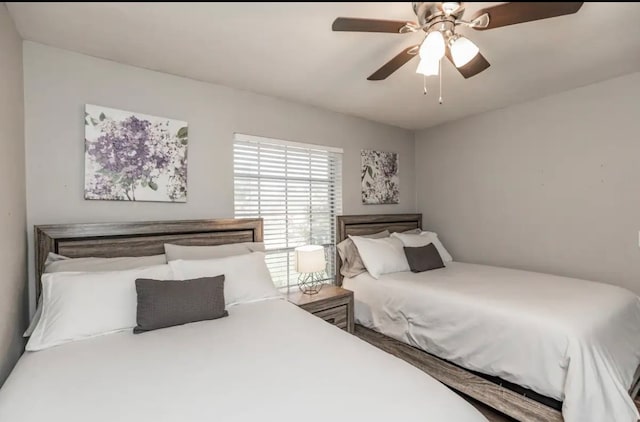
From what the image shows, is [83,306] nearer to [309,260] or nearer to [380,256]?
[309,260]

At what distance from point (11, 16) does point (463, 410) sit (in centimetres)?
266

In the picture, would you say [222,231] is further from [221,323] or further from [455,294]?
[455,294]

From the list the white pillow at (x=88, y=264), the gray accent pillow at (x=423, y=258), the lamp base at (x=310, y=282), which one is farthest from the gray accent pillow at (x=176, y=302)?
the gray accent pillow at (x=423, y=258)

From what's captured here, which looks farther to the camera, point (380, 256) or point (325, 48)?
point (380, 256)

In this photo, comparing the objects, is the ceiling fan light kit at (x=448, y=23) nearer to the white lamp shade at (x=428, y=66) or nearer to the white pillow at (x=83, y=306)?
the white lamp shade at (x=428, y=66)

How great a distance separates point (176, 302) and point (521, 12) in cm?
207

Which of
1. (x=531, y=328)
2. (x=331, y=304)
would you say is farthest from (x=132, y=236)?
(x=531, y=328)

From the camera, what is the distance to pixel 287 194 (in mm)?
2947

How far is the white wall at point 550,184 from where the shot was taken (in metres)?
2.46

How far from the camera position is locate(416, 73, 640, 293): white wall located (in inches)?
96.9

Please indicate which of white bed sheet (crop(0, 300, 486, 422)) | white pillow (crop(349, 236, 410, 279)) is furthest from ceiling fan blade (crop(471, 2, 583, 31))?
white pillow (crop(349, 236, 410, 279))

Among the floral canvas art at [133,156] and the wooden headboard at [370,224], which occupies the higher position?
the floral canvas art at [133,156]

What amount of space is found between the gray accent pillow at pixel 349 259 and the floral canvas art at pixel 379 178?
615 millimetres

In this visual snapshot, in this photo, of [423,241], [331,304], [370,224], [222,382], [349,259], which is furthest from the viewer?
[370,224]
